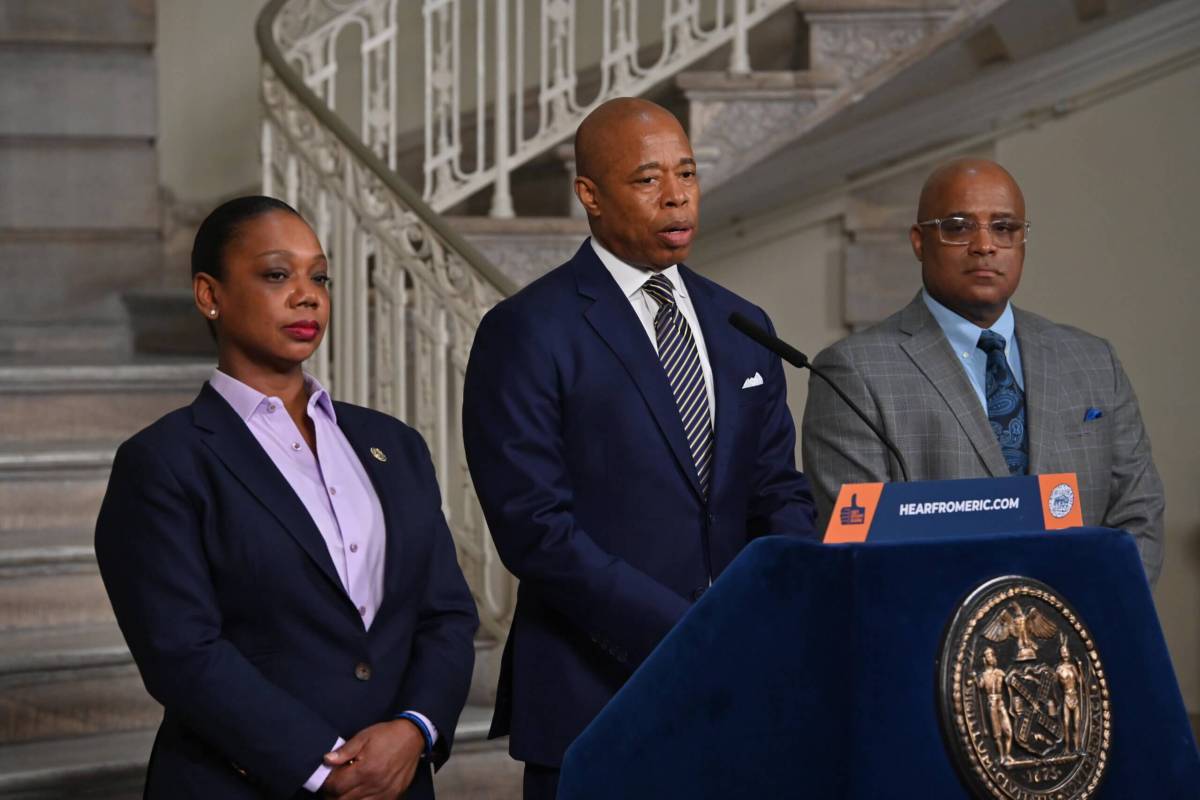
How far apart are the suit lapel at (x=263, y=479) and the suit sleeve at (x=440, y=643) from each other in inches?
6.0

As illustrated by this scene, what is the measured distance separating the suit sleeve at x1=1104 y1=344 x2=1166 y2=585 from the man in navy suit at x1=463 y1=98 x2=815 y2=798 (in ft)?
1.68

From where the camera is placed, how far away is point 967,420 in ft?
6.60

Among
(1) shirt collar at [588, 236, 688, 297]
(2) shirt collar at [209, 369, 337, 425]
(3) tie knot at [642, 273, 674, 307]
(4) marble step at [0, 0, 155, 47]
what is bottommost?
(2) shirt collar at [209, 369, 337, 425]

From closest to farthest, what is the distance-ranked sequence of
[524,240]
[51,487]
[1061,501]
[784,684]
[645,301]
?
[784,684]
[1061,501]
[645,301]
[51,487]
[524,240]

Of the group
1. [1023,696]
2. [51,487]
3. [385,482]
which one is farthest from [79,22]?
[1023,696]

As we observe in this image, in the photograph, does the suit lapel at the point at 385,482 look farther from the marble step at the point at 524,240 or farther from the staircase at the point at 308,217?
the marble step at the point at 524,240

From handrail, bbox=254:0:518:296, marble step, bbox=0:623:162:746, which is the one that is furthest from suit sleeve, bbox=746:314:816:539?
marble step, bbox=0:623:162:746

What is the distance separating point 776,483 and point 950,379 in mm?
333

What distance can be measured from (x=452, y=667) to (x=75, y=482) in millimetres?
1979

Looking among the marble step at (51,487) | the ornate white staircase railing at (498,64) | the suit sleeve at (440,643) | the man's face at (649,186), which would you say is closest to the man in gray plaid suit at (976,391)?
the man's face at (649,186)

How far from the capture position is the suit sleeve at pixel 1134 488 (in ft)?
6.82

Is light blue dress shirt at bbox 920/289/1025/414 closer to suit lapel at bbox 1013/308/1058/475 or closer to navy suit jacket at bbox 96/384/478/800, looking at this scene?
suit lapel at bbox 1013/308/1058/475

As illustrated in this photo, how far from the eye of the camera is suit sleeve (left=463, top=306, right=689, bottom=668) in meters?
1.63

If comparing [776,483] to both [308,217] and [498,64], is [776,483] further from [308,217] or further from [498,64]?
[498,64]
